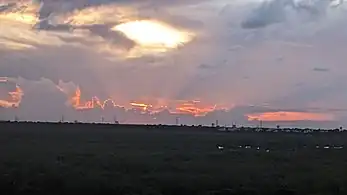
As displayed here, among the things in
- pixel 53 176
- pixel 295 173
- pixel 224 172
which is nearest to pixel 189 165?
pixel 224 172

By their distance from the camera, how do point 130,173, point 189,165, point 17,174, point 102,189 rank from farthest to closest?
point 189,165, point 130,173, point 17,174, point 102,189

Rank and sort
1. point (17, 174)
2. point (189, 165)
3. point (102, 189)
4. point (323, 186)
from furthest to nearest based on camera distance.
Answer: point (189, 165), point (17, 174), point (323, 186), point (102, 189)

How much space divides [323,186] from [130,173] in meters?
24.0

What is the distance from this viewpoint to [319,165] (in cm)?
9394

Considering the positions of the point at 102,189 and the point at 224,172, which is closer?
the point at 102,189

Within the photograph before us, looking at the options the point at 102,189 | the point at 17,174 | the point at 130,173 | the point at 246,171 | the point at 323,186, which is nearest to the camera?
the point at 102,189

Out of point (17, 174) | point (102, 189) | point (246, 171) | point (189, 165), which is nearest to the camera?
point (102, 189)

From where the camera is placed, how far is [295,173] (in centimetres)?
8062

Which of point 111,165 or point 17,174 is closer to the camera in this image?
point 17,174

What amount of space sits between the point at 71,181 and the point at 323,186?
87.9ft

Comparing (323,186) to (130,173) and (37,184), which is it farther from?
(37,184)

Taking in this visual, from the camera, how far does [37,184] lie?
63844 mm

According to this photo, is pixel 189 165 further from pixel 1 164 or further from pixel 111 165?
pixel 1 164

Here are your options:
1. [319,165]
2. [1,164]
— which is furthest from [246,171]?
[1,164]
